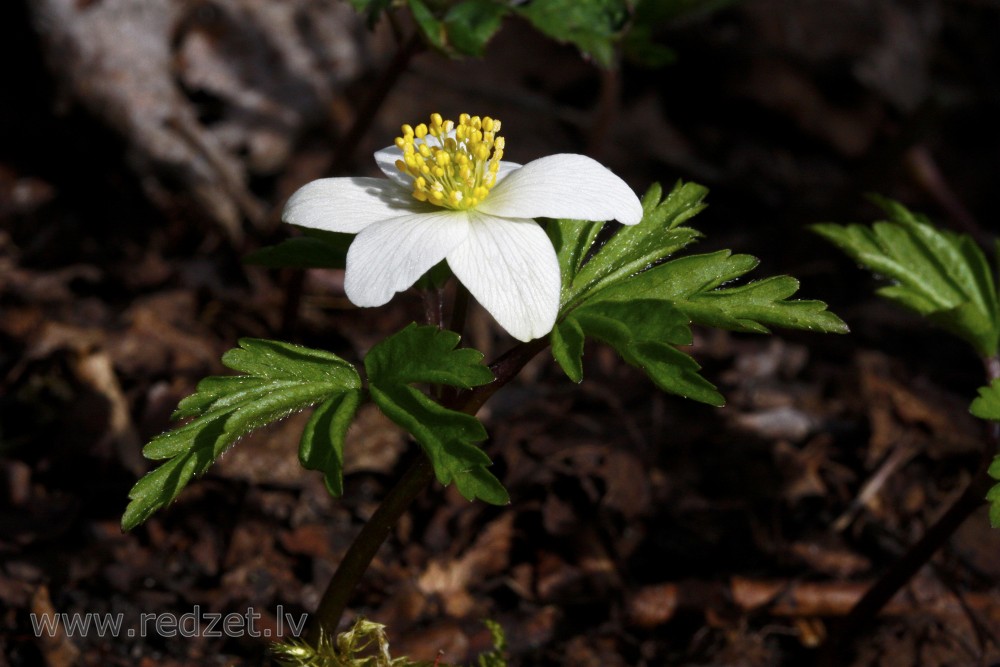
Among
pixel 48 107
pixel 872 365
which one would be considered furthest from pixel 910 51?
pixel 48 107

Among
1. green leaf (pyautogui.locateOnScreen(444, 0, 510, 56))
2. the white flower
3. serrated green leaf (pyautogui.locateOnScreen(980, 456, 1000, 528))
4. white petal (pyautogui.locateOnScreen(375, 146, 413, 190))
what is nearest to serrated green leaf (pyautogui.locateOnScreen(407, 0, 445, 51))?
green leaf (pyautogui.locateOnScreen(444, 0, 510, 56))

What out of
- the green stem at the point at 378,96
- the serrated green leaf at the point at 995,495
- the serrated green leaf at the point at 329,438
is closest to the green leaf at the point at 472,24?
the green stem at the point at 378,96

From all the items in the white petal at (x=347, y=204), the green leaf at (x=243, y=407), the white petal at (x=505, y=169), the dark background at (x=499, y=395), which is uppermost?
the white petal at (x=505, y=169)

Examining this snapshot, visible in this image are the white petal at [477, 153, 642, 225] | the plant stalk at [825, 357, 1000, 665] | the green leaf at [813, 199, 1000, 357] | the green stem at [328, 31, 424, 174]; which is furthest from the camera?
the green stem at [328, 31, 424, 174]

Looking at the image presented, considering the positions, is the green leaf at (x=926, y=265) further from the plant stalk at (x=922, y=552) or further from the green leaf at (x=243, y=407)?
the green leaf at (x=243, y=407)

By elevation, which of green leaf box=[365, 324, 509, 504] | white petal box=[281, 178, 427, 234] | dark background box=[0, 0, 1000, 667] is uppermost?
white petal box=[281, 178, 427, 234]

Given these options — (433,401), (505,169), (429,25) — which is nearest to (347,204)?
(505,169)

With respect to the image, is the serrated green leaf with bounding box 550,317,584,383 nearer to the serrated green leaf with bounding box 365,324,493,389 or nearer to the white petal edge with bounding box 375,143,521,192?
the serrated green leaf with bounding box 365,324,493,389
